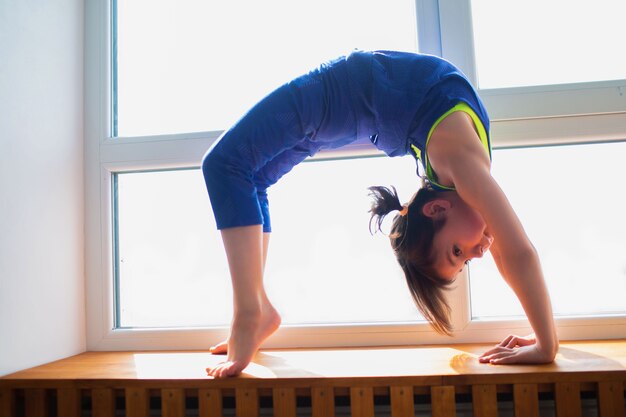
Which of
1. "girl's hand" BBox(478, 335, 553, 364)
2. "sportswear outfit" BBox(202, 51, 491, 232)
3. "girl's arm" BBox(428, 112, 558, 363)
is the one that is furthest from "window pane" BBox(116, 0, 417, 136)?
"girl's hand" BBox(478, 335, 553, 364)

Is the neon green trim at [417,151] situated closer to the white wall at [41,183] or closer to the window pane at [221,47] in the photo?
the window pane at [221,47]

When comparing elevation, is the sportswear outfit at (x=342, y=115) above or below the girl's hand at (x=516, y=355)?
above

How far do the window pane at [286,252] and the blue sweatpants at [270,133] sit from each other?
0.77ft

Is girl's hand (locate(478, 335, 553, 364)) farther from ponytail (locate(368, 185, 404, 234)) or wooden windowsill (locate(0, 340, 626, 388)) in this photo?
ponytail (locate(368, 185, 404, 234))

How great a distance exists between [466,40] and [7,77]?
3.63 ft

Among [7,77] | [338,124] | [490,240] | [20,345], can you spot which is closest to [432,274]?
[490,240]

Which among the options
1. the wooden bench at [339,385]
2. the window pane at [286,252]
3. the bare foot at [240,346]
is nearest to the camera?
the wooden bench at [339,385]

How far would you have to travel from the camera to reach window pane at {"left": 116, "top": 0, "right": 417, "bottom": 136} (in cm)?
150

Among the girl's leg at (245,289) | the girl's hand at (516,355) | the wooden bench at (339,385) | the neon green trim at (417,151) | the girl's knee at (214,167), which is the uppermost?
the neon green trim at (417,151)

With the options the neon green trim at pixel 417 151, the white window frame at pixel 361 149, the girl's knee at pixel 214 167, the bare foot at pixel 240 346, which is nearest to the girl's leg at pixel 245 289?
the bare foot at pixel 240 346

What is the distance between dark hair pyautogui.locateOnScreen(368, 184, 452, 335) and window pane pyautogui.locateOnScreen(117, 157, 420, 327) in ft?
0.50

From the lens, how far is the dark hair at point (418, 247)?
1212mm

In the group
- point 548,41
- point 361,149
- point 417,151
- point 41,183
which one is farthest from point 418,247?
point 41,183

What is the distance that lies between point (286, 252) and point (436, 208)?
451 millimetres
